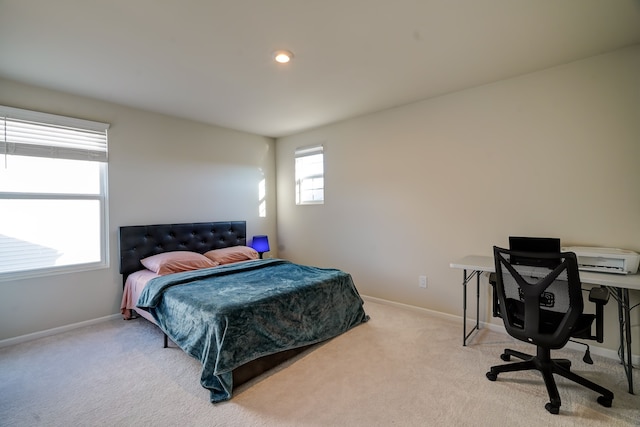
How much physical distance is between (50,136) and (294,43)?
2.56m

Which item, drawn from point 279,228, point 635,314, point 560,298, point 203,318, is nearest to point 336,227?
point 279,228

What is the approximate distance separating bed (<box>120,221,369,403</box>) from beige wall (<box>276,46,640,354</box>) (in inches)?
36.6

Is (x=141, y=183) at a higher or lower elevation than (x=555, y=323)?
higher

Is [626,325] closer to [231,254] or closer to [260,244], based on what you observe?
[231,254]

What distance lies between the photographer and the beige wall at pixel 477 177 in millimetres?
2289

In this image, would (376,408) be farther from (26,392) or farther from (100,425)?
(26,392)

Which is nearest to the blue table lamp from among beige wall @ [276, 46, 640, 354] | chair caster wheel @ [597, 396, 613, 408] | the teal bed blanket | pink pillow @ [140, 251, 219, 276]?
beige wall @ [276, 46, 640, 354]

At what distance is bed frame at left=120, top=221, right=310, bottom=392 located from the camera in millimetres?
3225

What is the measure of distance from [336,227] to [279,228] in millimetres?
1179

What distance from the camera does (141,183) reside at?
3.40m

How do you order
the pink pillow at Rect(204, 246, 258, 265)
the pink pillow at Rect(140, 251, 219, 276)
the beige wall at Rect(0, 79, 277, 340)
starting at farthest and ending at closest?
the pink pillow at Rect(204, 246, 258, 265) < the pink pillow at Rect(140, 251, 219, 276) < the beige wall at Rect(0, 79, 277, 340)

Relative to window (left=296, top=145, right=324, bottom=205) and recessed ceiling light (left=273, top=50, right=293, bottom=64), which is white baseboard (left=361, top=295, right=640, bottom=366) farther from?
recessed ceiling light (left=273, top=50, right=293, bottom=64)

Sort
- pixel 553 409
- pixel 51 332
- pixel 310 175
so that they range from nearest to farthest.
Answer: pixel 553 409 < pixel 51 332 < pixel 310 175

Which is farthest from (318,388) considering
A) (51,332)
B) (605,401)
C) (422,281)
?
(51,332)
